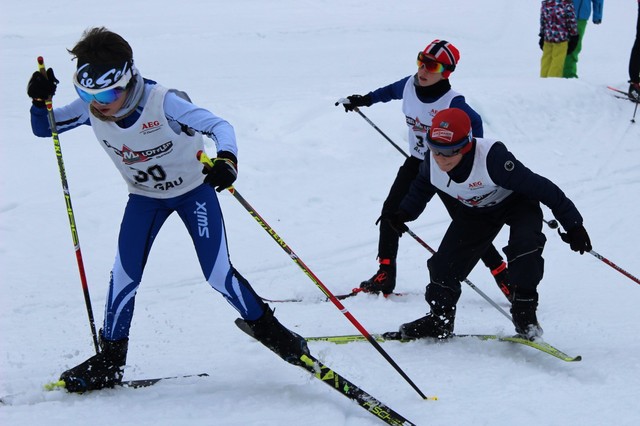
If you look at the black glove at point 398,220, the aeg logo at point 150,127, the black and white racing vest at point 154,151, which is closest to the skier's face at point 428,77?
the black glove at point 398,220

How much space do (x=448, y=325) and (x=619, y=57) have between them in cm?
1320

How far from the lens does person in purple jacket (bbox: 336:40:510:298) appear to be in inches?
195

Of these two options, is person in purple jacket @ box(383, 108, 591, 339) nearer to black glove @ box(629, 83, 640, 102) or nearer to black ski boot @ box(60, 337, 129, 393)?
black ski boot @ box(60, 337, 129, 393)

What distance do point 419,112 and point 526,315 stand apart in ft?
5.85

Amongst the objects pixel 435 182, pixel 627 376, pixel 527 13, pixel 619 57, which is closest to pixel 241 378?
pixel 435 182

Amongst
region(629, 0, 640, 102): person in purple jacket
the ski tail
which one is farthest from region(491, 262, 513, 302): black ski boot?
region(629, 0, 640, 102): person in purple jacket

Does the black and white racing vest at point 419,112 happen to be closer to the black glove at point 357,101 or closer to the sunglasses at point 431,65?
the sunglasses at point 431,65

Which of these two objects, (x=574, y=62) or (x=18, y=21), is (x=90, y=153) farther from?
(x=574, y=62)

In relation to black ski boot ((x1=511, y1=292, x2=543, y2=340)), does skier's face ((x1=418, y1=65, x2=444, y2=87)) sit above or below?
above

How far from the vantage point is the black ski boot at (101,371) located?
3580 millimetres

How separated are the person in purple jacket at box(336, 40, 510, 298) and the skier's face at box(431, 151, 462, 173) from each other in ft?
3.06

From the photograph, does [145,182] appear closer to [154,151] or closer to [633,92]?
[154,151]

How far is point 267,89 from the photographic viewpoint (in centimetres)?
995

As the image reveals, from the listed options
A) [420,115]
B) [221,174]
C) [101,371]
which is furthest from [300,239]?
[221,174]
